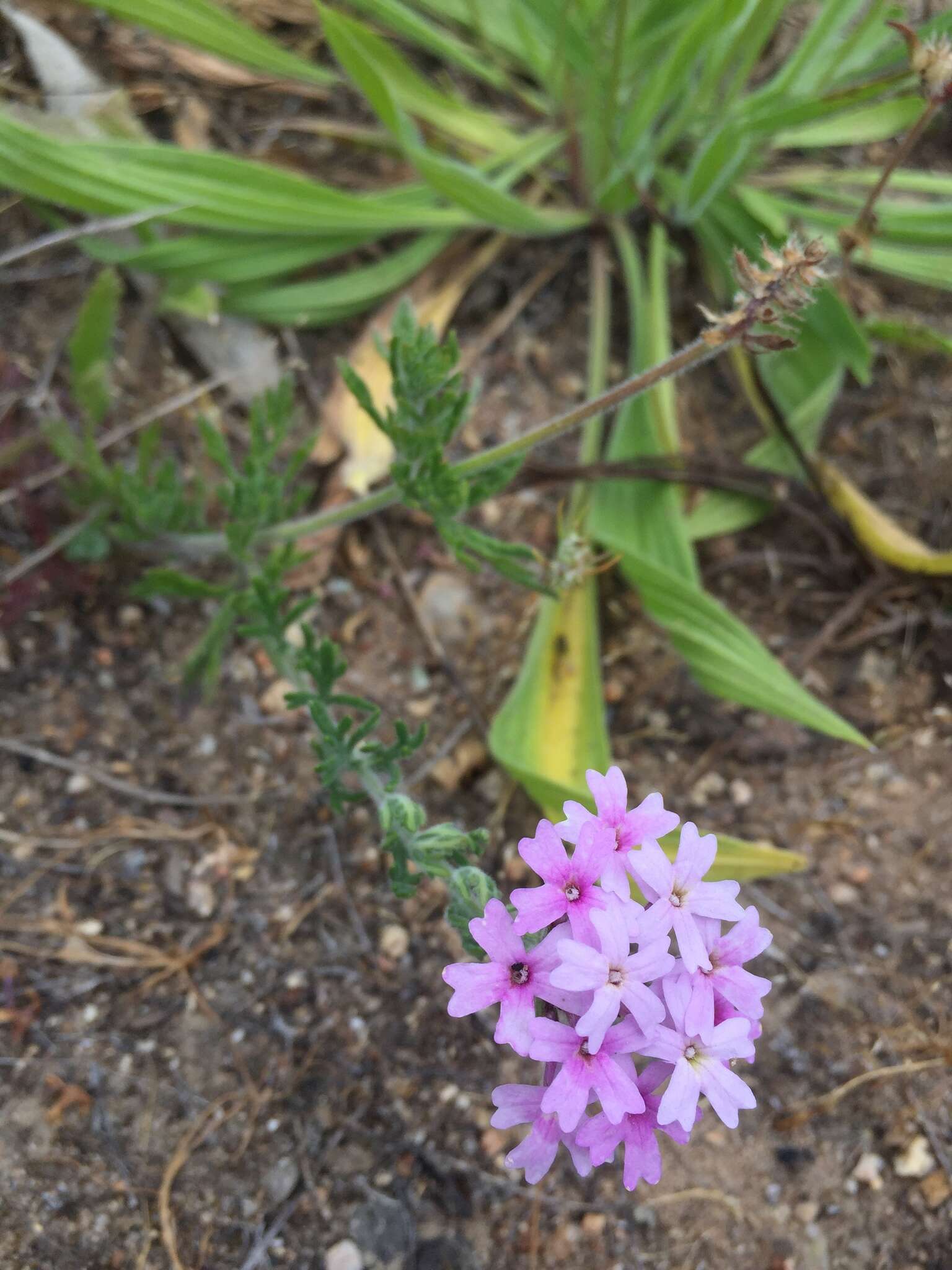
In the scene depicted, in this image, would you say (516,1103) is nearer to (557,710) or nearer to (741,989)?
(741,989)

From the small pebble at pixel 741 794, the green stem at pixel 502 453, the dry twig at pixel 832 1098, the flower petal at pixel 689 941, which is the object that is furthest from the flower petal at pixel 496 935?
the small pebble at pixel 741 794

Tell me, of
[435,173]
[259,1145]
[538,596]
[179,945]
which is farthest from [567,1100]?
[435,173]

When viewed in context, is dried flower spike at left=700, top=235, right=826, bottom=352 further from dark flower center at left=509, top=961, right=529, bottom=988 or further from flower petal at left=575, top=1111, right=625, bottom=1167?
flower petal at left=575, top=1111, right=625, bottom=1167

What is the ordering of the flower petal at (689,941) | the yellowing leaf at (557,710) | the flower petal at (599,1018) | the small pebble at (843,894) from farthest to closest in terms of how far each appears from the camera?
the small pebble at (843,894) → the yellowing leaf at (557,710) → the flower petal at (689,941) → the flower petal at (599,1018)

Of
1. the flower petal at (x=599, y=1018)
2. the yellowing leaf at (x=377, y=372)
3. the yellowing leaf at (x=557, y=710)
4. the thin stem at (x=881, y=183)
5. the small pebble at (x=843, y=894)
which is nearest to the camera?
the flower petal at (x=599, y=1018)

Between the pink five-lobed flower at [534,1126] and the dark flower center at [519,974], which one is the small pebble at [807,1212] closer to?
the pink five-lobed flower at [534,1126]

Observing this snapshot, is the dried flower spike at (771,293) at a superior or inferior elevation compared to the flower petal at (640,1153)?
superior

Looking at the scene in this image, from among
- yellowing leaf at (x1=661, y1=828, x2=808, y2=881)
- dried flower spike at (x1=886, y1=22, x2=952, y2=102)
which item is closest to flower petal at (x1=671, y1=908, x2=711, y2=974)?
yellowing leaf at (x1=661, y1=828, x2=808, y2=881)
